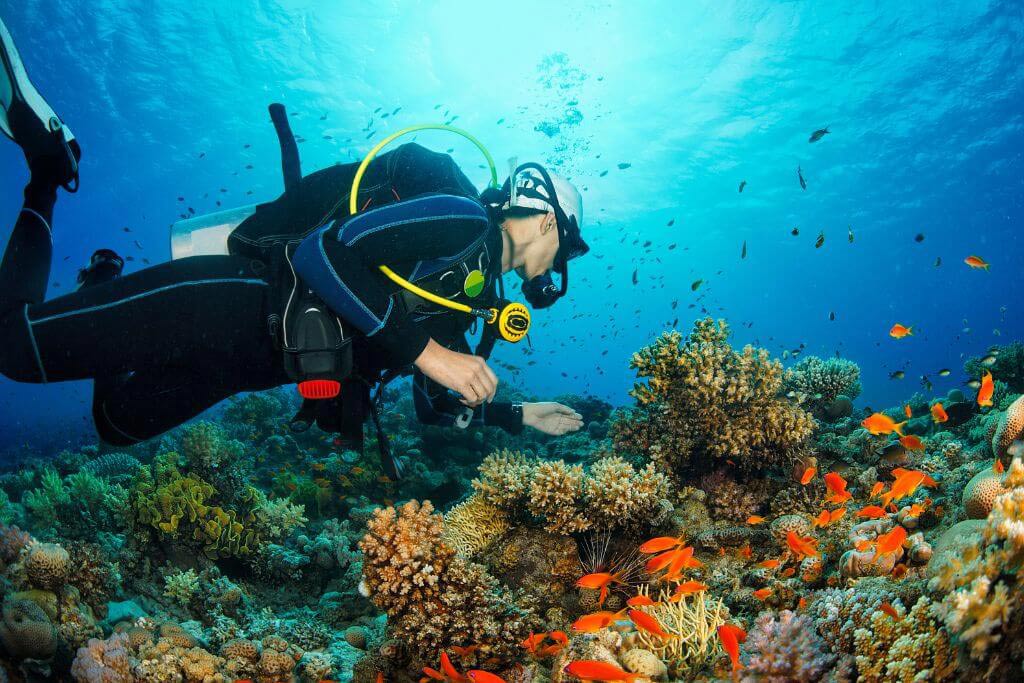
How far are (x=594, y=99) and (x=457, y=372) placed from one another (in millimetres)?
28584

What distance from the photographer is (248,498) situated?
22.0ft

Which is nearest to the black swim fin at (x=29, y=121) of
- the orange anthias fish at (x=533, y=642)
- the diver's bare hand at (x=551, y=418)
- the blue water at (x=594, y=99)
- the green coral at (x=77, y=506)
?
the green coral at (x=77, y=506)

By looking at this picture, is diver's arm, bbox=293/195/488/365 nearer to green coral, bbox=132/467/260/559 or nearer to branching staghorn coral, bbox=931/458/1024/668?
branching staghorn coral, bbox=931/458/1024/668

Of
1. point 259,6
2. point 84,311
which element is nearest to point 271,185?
point 259,6

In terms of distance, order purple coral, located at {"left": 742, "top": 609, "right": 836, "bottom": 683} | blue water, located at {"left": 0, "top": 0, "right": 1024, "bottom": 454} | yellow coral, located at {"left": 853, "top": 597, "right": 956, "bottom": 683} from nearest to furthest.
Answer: yellow coral, located at {"left": 853, "top": 597, "right": 956, "bottom": 683} → purple coral, located at {"left": 742, "top": 609, "right": 836, "bottom": 683} → blue water, located at {"left": 0, "top": 0, "right": 1024, "bottom": 454}

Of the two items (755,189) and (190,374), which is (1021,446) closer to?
(190,374)

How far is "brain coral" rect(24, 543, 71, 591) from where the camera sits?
3.58 m

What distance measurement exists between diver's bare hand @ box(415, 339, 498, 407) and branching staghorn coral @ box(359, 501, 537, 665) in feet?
4.42

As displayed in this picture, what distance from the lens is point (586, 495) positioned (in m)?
4.56

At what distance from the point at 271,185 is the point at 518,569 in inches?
1722

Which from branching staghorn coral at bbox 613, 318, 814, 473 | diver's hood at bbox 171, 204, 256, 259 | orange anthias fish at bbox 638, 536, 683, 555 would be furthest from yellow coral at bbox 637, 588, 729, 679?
diver's hood at bbox 171, 204, 256, 259

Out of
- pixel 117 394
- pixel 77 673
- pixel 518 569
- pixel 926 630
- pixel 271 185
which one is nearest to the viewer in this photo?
pixel 926 630

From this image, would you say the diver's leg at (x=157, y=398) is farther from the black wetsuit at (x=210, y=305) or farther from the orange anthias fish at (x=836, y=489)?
the orange anthias fish at (x=836, y=489)

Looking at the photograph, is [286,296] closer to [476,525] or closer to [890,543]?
[476,525]
